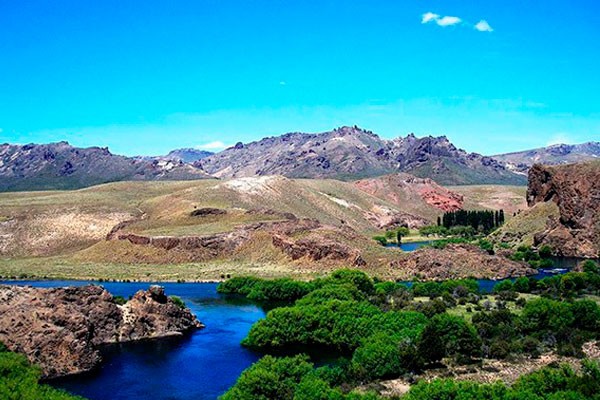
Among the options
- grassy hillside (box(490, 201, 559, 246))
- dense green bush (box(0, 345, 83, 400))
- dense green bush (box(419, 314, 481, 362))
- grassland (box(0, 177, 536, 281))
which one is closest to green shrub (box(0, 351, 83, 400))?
dense green bush (box(0, 345, 83, 400))

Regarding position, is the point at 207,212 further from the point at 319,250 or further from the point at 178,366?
the point at 178,366

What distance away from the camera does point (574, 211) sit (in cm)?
16288

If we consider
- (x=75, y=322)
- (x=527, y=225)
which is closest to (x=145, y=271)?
(x=75, y=322)

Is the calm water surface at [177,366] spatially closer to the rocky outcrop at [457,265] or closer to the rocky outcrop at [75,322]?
the rocky outcrop at [75,322]

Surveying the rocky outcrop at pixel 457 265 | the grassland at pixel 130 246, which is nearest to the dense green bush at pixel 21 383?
the grassland at pixel 130 246

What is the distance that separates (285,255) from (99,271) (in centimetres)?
3848

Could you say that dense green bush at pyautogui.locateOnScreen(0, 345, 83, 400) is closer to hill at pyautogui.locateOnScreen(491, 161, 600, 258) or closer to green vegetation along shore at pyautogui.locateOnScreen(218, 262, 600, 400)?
green vegetation along shore at pyautogui.locateOnScreen(218, 262, 600, 400)

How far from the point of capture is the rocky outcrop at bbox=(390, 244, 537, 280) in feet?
399

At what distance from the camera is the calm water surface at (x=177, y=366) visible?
5669 cm

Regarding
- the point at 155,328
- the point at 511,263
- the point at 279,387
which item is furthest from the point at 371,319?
the point at 511,263

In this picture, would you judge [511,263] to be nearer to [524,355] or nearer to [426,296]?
[426,296]

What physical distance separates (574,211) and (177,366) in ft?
420

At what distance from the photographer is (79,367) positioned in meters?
62.5

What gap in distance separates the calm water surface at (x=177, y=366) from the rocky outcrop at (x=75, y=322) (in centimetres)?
208
